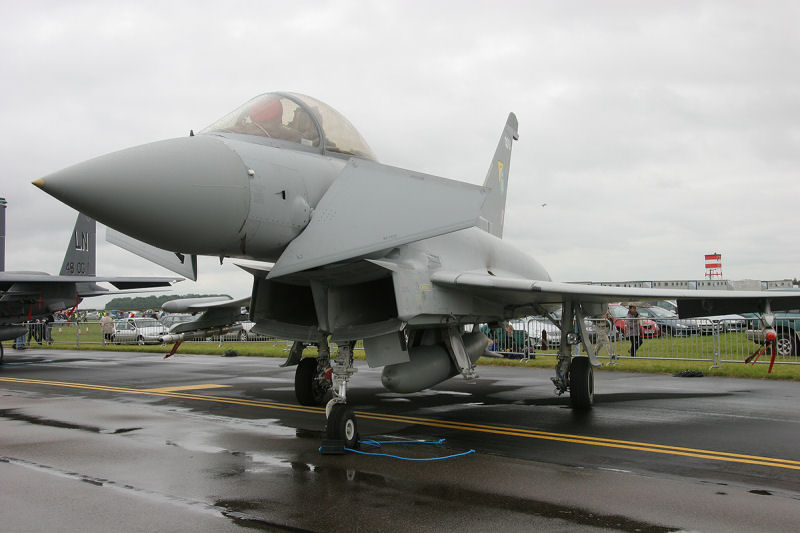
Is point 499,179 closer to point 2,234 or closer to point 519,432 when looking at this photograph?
point 519,432

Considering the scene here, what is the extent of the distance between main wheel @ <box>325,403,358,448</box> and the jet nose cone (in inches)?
76.2

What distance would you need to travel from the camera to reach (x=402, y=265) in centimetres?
688

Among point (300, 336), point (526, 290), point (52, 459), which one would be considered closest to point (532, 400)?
point (526, 290)

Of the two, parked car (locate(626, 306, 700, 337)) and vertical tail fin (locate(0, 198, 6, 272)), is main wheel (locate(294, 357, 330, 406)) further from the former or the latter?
vertical tail fin (locate(0, 198, 6, 272))

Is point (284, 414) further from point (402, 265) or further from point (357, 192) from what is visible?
point (357, 192)

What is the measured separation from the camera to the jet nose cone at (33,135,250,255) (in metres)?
4.74

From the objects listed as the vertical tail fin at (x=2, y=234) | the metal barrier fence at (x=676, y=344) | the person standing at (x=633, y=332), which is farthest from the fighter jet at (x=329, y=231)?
the vertical tail fin at (x=2, y=234)

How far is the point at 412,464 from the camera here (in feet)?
18.5

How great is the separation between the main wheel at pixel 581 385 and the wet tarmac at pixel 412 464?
0.71ft

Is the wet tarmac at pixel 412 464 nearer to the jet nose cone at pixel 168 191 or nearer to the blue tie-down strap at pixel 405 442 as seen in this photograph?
the blue tie-down strap at pixel 405 442

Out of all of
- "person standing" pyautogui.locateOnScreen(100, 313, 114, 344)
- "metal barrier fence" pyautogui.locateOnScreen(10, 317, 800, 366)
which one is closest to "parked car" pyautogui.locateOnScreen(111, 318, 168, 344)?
"person standing" pyautogui.locateOnScreen(100, 313, 114, 344)

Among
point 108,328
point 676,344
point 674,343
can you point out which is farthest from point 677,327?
point 108,328

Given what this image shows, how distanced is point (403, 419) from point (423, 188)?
139 inches

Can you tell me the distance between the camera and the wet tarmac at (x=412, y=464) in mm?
4062
